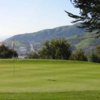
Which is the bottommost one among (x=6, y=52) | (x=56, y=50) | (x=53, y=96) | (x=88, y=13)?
(x=53, y=96)

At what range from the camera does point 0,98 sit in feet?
48.6

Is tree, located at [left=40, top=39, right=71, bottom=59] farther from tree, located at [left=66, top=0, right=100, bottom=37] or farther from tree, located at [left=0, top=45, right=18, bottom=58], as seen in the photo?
tree, located at [left=66, top=0, right=100, bottom=37]

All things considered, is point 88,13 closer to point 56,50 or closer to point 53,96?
point 53,96

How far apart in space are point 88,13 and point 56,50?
3795 inches

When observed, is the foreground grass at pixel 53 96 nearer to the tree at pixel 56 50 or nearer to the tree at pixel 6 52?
the tree at pixel 56 50

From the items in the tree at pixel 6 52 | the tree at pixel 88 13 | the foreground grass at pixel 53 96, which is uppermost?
the tree at pixel 88 13

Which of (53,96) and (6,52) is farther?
(6,52)

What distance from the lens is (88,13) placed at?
1617 centimetres

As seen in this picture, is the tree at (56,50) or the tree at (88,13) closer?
the tree at (88,13)

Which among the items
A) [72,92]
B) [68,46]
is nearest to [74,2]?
[72,92]

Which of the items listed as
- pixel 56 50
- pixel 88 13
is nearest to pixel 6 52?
pixel 56 50

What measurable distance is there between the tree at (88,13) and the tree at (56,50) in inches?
3463

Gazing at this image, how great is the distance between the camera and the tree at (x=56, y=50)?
108438 mm

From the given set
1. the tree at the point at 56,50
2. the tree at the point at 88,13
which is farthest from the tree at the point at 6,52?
the tree at the point at 88,13
